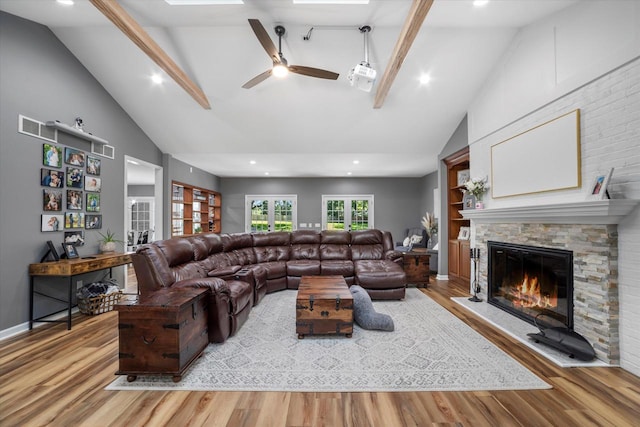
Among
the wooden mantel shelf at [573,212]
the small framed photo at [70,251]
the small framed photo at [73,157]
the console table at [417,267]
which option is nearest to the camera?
the wooden mantel shelf at [573,212]

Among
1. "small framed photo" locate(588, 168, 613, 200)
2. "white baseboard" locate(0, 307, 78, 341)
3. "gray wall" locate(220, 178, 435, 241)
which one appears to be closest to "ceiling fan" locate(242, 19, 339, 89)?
"small framed photo" locate(588, 168, 613, 200)

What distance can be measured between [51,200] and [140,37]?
2318 mm

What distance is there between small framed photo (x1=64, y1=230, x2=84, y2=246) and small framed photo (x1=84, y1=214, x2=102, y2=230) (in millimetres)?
140

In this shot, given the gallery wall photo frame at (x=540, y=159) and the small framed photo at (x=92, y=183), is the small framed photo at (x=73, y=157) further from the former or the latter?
the gallery wall photo frame at (x=540, y=159)

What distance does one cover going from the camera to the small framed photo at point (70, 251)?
132 inches

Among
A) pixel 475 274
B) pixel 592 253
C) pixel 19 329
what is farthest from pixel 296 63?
pixel 19 329

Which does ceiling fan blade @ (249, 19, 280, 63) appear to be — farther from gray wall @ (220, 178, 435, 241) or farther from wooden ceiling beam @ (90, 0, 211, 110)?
gray wall @ (220, 178, 435, 241)

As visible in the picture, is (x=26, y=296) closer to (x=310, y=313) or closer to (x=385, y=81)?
(x=310, y=313)

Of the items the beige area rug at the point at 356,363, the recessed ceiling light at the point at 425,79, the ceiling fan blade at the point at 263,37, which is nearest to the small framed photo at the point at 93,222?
the beige area rug at the point at 356,363

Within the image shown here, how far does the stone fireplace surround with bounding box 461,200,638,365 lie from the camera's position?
2.28 m

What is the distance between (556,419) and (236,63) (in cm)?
499

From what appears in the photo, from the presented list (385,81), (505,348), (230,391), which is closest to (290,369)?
(230,391)

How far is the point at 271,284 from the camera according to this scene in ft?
14.9

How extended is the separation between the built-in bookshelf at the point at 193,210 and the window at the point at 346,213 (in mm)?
3680
